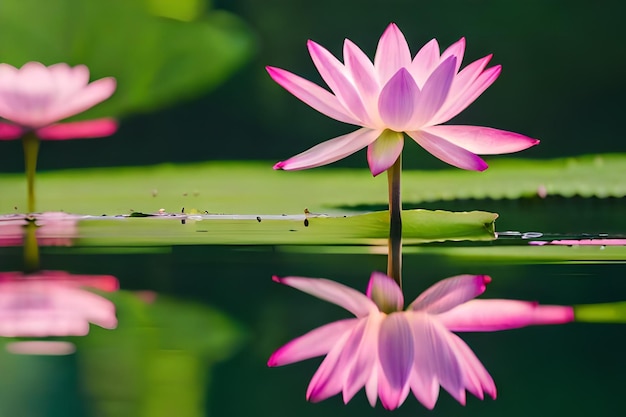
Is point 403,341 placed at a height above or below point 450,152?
below

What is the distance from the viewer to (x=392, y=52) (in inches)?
26.4

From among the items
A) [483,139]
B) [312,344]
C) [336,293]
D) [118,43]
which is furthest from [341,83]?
[118,43]

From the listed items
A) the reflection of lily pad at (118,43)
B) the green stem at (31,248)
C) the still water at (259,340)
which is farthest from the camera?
the reflection of lily pad at (118,43)

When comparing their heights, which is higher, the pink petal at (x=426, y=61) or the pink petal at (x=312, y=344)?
the pink petal at (x=426, y=61)

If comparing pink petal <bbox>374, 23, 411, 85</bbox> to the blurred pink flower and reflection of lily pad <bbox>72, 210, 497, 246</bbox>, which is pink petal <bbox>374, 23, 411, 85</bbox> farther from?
the blurred pink flower

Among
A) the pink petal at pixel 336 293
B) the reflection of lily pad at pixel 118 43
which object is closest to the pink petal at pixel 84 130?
the reflection of lily pad at pixel 118 43

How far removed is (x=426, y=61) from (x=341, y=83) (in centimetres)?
8

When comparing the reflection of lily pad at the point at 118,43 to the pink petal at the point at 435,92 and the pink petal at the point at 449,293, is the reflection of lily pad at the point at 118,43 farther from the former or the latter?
the pink petal at the point at 449,293

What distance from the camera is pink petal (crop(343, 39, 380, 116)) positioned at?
639 mm

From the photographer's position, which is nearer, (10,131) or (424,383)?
(424,383)

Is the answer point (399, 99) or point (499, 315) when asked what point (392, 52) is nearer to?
point (399, 99)

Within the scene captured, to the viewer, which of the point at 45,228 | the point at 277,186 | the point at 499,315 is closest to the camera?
the point at 499,315

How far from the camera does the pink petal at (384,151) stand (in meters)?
0.62

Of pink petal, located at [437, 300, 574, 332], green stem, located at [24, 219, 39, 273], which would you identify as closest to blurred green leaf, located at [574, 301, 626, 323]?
pink petal, located at [437, 300, 574, 332]
